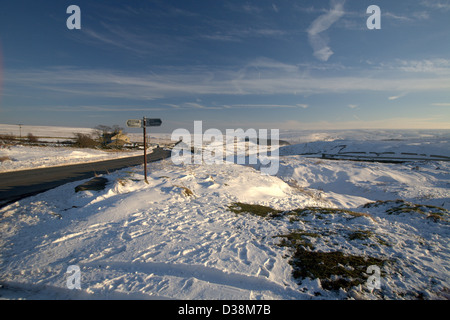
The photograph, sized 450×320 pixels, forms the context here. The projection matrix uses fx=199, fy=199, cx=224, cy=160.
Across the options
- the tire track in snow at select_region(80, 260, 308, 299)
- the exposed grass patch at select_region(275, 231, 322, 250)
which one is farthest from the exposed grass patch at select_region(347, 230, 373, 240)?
the tire track in snow at select_region(80, 260, 308, 299)

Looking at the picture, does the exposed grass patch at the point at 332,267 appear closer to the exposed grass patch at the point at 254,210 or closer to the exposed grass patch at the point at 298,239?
the exposed grass patch at the point at 298,239

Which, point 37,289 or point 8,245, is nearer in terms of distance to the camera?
point 37,289

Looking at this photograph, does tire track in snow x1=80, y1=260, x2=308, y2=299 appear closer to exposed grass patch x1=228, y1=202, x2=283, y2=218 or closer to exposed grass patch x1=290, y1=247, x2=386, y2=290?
exposed grass patch x1=290, y1=247, x2=386, y2=290

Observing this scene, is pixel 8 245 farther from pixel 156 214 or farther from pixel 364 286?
pixel 364 286

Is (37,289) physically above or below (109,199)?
below

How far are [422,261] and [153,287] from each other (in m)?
5.59

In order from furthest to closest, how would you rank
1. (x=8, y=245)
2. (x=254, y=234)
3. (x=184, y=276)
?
(x=254, y=234), (x=8, y=245), (x=184, y=276)

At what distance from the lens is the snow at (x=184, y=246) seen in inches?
137

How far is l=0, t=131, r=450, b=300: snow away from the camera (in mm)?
3490

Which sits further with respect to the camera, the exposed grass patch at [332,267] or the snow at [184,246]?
the exposed grass patch at [332,267]

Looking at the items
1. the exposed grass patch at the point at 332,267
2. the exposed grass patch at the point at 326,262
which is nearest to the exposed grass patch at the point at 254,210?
the exposed grass patch at the point at 326,262
